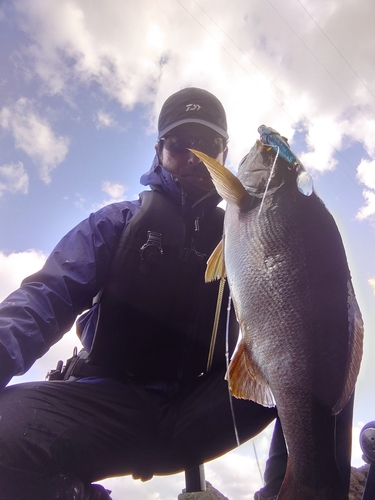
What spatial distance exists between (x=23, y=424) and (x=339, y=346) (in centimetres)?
189

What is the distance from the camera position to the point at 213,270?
2148 mm

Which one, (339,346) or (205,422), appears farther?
(205,422)

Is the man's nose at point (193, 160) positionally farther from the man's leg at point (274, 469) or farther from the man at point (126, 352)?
the man's leg at point (274, 469)

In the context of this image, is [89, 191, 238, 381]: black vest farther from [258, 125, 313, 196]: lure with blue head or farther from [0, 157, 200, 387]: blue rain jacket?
[258, 125, 313, 196]: lure with blue head

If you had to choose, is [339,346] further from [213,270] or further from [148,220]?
[148,220]

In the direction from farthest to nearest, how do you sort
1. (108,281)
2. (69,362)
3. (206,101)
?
1. (206,101)
2. (69,362)
3. (108,281)

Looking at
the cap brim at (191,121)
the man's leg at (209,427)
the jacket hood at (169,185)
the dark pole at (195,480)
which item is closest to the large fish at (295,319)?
the man's leg at (209,427)

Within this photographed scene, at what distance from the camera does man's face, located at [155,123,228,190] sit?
3.50m

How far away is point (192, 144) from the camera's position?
12.2 feet

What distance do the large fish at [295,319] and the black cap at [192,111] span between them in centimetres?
196

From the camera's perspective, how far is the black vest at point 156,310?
115 inches

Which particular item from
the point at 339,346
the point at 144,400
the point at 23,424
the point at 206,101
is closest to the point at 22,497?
the point at 23,424

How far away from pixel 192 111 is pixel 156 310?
6.90ft

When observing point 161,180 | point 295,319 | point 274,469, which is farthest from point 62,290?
point 274,469
